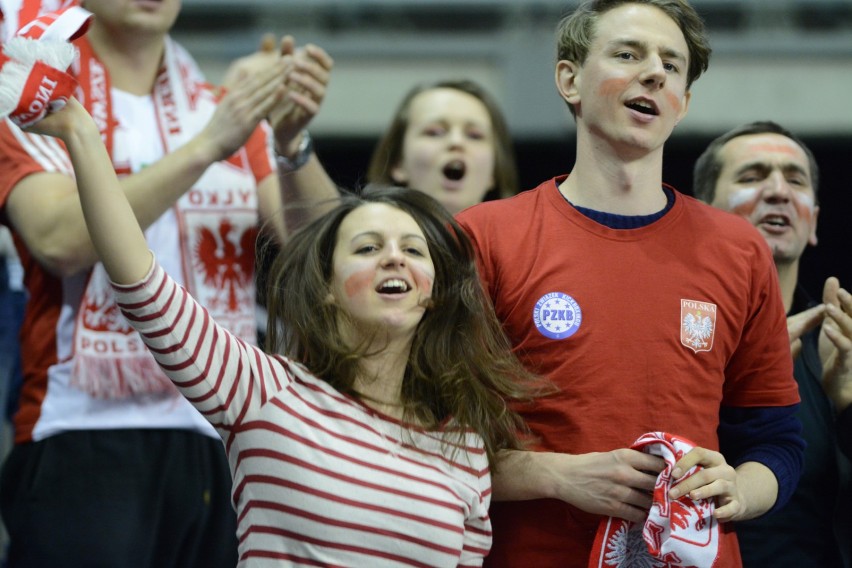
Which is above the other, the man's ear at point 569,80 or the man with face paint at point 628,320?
the man's ear at point 569,80

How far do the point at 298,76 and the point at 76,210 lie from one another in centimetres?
56

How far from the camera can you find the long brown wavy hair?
241 centimetres

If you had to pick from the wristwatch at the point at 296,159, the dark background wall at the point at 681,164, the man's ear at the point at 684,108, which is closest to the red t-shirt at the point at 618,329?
the man's ear at the point at 684,108

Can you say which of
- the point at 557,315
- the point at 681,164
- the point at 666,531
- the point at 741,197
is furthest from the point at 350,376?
the point at 681,164

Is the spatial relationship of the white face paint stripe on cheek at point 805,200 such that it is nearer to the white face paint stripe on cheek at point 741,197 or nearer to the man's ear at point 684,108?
the white face paint stripe on cheek at point 741,197

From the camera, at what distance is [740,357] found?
8.19 ft

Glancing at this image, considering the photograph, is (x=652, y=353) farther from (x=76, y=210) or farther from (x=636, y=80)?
(x=76, y=210)

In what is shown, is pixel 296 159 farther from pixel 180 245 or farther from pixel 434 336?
pixel 434 336

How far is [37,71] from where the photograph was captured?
6.66ft

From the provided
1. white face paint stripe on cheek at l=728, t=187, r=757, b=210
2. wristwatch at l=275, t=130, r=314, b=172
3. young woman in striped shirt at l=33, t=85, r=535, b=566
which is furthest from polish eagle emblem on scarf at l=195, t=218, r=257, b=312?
white face paint stripe on cheek at l=728, t=187, r=757, b=210

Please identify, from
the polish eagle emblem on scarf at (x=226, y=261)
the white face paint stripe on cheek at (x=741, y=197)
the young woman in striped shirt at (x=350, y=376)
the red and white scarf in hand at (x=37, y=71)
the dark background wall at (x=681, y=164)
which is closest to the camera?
the red and white scarf in hand at (x=37, y=71)

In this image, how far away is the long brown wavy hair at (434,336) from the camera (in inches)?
95.0

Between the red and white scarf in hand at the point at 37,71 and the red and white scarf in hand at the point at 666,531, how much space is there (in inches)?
43.1

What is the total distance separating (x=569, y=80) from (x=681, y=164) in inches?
128
